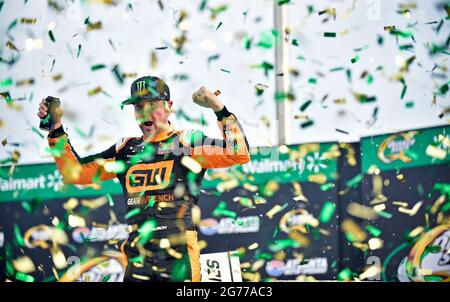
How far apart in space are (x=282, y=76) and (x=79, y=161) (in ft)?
2.63

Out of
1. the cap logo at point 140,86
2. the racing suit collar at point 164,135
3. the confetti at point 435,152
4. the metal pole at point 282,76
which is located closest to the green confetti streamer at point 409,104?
the confetti at point 435,152

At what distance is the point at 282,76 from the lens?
2.70 metres

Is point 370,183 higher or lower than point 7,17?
lower

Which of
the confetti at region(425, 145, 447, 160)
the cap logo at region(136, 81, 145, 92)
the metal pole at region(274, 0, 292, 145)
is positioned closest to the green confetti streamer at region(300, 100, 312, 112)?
the metal pole at region(274, 0, 292, 145)

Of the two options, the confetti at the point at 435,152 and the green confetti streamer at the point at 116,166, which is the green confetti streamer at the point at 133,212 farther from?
the confetti at the point at 435,152

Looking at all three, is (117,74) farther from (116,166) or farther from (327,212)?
(327,212)

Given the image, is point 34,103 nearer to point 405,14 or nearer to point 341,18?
point 341,18

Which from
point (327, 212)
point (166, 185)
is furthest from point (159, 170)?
point (327, 212)

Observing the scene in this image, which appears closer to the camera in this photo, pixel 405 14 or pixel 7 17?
pixel 405 14

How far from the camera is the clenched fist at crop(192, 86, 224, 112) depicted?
8.27ft

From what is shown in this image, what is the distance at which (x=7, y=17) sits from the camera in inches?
110
